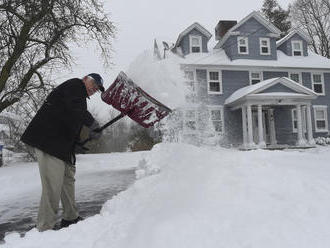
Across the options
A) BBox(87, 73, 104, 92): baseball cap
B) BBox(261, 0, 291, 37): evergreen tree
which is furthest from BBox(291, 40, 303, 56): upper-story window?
BBox(87, 73, 104, 92): baseball cap

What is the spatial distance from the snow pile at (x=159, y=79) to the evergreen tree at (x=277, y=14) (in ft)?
120

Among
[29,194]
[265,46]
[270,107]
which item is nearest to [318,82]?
[265,46]

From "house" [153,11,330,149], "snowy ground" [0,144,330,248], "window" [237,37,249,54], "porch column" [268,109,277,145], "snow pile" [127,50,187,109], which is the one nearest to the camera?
"snowy ground" [0,144,330,248]

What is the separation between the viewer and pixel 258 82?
23859 mm

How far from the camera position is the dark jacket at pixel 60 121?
13.4ft

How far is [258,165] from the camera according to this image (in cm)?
468

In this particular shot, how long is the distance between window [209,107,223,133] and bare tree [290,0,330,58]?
1730cm

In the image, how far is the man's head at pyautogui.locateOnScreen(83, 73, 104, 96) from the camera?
4406 millimetres

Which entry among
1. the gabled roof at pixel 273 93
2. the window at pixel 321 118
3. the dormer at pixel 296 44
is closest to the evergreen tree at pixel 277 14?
the dormer at pixel 296 44

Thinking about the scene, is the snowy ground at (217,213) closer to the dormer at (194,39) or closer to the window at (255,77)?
the window at (255,77)

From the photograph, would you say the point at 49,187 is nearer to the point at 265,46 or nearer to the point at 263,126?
the point at 263,126

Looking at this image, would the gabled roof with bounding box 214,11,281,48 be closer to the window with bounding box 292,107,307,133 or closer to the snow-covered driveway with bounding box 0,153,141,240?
the window with bounding box 292,107,307,133

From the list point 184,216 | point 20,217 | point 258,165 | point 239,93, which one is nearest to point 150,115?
point 258,165

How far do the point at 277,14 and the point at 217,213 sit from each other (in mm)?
39864
